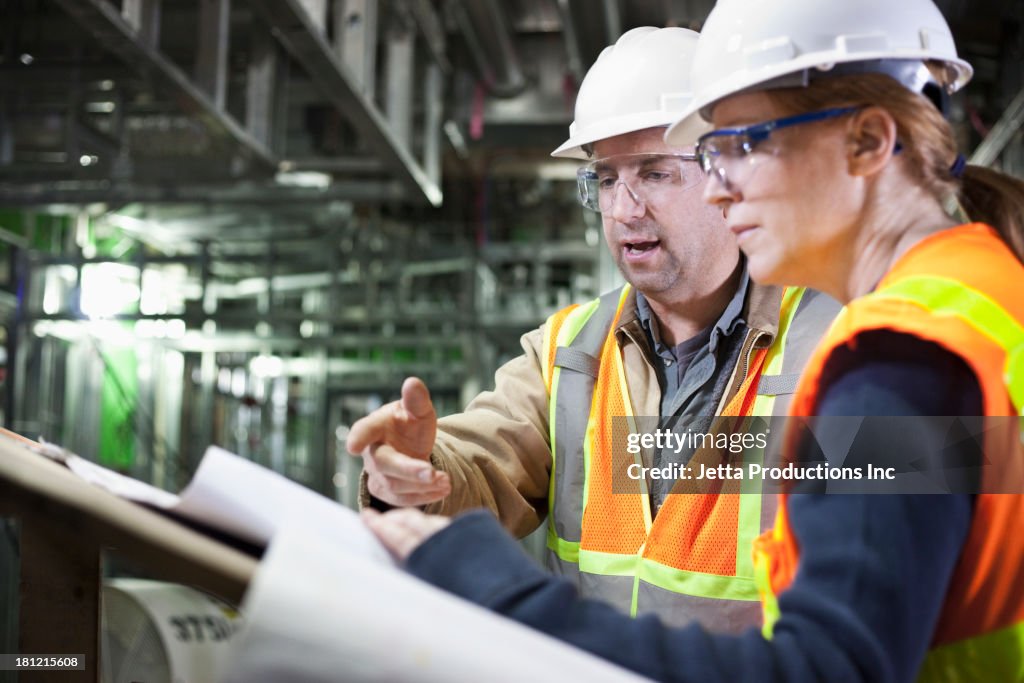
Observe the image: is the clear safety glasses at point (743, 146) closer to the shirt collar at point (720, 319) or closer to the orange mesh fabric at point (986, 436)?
the orange mesh fabric at point (986, 436)

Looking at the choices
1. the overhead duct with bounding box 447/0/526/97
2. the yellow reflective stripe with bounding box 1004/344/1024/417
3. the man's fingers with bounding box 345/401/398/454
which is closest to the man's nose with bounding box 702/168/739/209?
the yellow reflective stripe with bounding box 1004/344/1024/417

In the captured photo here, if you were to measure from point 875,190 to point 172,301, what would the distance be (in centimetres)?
1024

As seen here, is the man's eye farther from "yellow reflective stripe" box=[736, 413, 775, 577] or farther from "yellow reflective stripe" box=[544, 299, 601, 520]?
"yellow reflective stripe" box=[736, 413, 775, 577]

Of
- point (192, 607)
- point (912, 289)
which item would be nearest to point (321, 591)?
point (912, 289)

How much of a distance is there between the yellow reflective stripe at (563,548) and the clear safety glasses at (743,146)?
1133 mm

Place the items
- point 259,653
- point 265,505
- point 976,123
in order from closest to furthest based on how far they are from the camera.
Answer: point 259,653 < point 265,505 < point 976,123

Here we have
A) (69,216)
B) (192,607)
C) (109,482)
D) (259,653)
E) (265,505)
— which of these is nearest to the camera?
(259,653)

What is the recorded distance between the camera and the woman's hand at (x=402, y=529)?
1.12 metres

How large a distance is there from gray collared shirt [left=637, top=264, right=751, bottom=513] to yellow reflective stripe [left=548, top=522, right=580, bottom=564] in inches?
7.9

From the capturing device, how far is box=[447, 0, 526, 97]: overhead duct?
5828 mm

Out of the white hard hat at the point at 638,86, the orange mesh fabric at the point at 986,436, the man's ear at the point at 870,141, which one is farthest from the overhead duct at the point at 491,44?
the orange mesh fabric at the point at 986,436

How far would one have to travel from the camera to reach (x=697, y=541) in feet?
6.93

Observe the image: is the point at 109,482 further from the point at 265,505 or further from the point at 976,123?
the point at 976,123

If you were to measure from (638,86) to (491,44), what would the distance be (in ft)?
13.1
